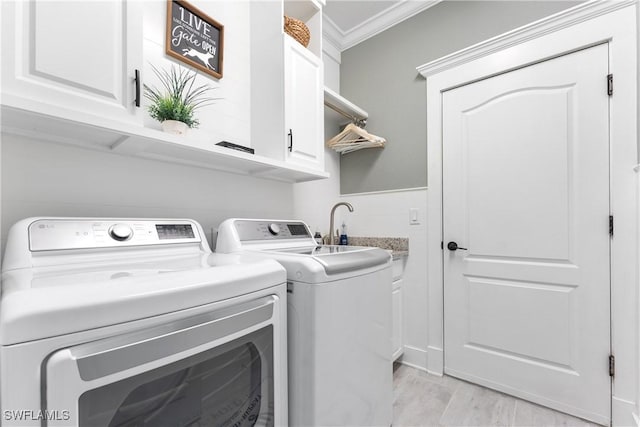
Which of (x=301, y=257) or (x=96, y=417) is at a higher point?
(x=301, y=257)

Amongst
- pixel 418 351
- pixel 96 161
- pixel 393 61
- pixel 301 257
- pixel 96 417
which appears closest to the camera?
pixel 96 417

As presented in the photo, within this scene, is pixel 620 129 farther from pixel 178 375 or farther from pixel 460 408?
pixel 178 375

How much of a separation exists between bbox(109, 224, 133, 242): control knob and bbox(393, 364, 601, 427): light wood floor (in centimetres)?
163

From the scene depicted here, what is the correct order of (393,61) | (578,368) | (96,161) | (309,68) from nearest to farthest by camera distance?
(96,161), (578,368), (309,68), (393,61)

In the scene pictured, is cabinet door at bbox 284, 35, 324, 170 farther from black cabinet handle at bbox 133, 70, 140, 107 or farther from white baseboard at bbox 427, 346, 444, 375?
white baseboard at bbox 427, 346, 444, 375

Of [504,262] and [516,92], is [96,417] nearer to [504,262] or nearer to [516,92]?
[504,262]

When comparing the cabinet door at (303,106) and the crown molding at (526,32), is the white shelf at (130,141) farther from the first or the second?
the crown molding at (526,32)

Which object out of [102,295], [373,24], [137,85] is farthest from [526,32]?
[102,295]

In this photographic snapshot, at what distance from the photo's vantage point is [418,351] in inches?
83.4

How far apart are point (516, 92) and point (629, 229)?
1.01 m

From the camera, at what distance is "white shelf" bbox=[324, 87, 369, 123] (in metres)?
2.14

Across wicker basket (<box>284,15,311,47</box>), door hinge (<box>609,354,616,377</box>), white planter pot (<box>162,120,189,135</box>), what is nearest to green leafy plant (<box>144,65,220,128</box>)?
white planter pot (<box>162,120,189,135</box>)

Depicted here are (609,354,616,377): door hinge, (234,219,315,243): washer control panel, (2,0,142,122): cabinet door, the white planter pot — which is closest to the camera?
(2,0,142,122): cabinet door

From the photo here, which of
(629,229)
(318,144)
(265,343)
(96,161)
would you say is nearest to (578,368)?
(629,229)
